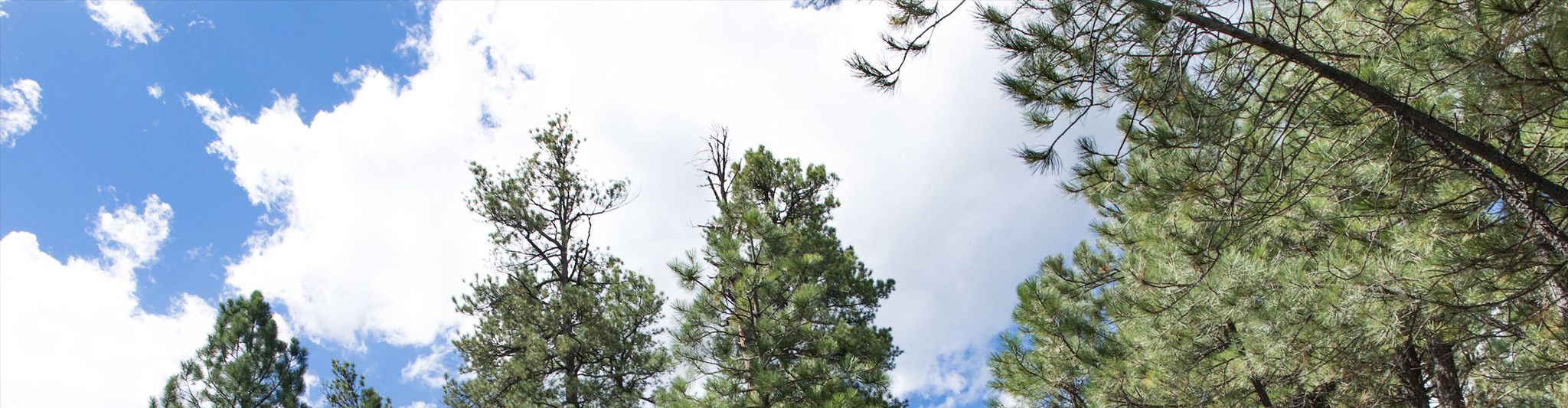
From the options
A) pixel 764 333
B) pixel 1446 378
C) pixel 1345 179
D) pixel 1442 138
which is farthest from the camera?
pixel 764 333

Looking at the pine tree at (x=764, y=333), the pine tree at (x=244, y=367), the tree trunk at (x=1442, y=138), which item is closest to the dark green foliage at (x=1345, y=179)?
the tree trunk at (x=1442, y=138)

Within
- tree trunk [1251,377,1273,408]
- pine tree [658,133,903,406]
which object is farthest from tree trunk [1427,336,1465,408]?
pine tree [658,133,903,406]

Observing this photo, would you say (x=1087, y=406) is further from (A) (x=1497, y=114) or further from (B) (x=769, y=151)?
(B) (x=769, y=151)

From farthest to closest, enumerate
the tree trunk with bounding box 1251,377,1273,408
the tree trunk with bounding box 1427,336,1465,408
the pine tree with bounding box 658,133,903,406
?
1. the pine tree with bounding box 658,133,903,406
2. the tree trunk with bounding box 1251,377,1273,408
3. the tree trunk with bounding box 1427,336,1465,408

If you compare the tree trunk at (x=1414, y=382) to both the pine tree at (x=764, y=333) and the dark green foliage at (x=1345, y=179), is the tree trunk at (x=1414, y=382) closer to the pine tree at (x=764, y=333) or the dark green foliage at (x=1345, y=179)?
the dark green foliage at (x=1345, y=179)

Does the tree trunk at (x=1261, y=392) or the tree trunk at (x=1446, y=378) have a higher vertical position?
the tree trunk at (x=1261, y=392)

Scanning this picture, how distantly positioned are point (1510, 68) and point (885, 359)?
8565 millimetres

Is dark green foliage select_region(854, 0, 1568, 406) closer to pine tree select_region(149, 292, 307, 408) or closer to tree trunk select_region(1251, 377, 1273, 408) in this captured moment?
tree trunk select_region(1251, 377, 1273, 408)

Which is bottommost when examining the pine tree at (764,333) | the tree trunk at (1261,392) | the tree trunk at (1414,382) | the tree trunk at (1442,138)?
the tree trunk at (1442,138)

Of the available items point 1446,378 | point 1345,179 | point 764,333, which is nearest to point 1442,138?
point 1345,179

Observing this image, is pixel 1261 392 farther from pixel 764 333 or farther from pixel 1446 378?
pixel 764 333

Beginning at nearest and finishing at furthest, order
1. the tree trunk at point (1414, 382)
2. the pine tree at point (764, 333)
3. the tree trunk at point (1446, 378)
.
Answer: the tree trunk at point (1446, 378)
the tree trunk at point (1414, 382)
the pine tree at point (764, 333)

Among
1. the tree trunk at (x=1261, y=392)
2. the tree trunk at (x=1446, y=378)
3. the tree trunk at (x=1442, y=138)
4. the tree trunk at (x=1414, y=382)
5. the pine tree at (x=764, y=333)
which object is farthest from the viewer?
the pine tree at (x=764, y=333)

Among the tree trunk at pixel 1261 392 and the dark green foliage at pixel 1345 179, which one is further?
the tree trunk at pixel 1261 392
